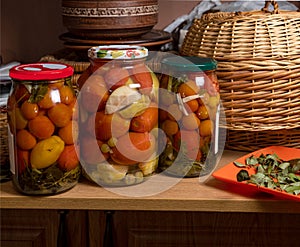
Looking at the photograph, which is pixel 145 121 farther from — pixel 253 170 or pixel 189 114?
pixel 253 170

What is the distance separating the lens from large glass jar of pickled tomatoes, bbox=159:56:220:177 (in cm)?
90

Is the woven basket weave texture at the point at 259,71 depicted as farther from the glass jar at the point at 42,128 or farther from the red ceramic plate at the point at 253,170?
the glass jar at the point at 42,128

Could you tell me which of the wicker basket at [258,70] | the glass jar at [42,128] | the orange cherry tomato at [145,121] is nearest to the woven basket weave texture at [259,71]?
the wicker basket at [258,70]

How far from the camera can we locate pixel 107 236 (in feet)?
3.26

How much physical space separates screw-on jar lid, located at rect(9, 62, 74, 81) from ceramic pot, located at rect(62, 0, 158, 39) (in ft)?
0.69

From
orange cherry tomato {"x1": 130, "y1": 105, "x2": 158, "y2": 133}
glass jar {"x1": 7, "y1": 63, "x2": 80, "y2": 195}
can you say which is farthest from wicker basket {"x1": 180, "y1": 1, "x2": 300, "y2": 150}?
glass jar {"x1": 7, "y1": 63, "x2": 80, "y2": 195}

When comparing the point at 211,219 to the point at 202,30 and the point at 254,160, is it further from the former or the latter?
the point at 202,30

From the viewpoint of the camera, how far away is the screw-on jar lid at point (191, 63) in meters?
0.90

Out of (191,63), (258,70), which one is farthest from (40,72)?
(258,70)

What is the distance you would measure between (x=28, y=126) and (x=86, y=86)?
4.5 inches

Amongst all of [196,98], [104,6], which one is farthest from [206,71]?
[104,6]

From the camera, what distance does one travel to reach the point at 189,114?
0.90 m

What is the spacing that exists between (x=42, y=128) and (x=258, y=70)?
0.37 meters

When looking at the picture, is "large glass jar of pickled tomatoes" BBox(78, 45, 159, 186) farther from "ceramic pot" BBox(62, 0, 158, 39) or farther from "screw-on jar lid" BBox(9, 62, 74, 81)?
"ceramic pot" BBox(62, 0, 158, 39)
